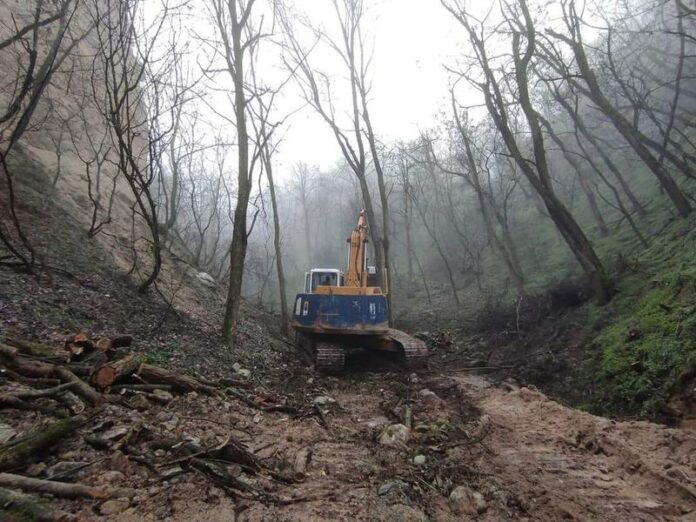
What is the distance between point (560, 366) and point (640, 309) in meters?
1.77

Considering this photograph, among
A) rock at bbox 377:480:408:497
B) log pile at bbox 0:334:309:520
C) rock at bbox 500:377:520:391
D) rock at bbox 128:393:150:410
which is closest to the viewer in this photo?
log pile at bbox 0:334:309:520

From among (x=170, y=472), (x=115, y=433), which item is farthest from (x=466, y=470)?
(x=115, y=433)

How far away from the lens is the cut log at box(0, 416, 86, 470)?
2.94 metres

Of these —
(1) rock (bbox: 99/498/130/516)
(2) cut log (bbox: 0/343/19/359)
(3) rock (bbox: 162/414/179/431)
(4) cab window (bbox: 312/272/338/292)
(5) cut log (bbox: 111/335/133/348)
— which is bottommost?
(1) rock (bbox: 99/498/130/516)

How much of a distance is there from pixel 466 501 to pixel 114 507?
276 centimetres

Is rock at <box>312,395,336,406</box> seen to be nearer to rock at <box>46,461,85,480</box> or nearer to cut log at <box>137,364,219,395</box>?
cut log at <box>137,364,219,395</box>

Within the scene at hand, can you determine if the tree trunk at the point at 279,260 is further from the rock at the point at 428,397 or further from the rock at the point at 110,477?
the rock at the point at 110,477

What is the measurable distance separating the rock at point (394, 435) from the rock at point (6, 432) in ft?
11.6

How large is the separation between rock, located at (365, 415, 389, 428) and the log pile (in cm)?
165

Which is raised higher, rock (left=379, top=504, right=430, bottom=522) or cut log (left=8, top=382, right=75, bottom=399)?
cut log (left=8, top=382, right=75, bottom=399)

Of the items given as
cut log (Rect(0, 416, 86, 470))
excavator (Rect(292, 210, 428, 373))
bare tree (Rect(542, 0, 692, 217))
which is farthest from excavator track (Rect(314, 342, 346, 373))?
bare tree (Rect(542, 0, 692, 217))

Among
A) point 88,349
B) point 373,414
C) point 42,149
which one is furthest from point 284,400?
point 42,149

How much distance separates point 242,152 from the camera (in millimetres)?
9297

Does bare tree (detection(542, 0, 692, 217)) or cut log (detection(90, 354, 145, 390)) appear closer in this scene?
cut log (detection(90, 354, 145, 390))
